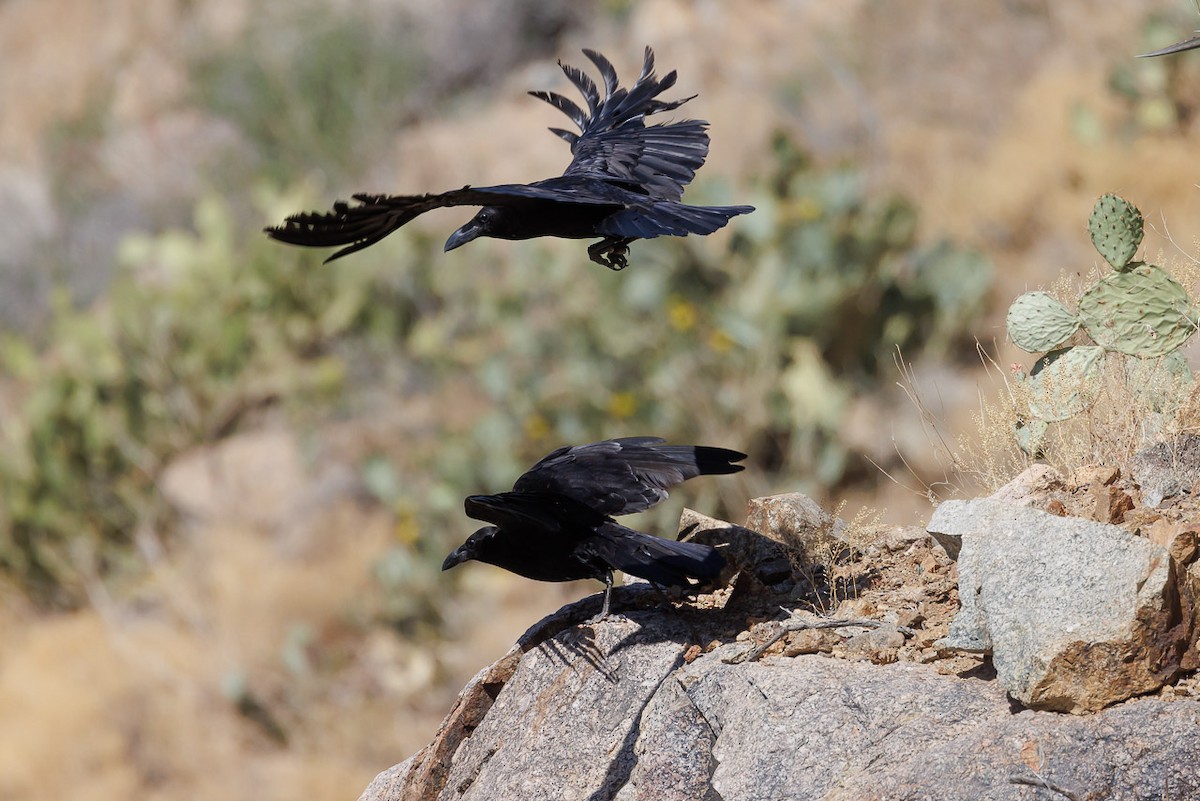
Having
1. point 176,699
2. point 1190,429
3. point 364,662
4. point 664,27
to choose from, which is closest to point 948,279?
point 364,662

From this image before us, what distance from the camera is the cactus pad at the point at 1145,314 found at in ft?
14.7

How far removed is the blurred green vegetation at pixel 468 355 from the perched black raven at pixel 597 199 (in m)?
5.70

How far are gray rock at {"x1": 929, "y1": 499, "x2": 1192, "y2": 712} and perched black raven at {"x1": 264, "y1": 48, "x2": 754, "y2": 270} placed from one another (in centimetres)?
122

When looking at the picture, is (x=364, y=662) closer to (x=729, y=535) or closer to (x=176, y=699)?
(x=176, y=699)

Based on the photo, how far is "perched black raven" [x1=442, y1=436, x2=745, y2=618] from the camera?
13.2 feet

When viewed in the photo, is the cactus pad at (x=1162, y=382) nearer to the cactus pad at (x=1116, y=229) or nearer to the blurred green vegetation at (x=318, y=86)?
the cactus pad at (x=1116, y=229)

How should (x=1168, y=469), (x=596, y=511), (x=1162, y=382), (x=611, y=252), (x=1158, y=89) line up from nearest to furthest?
(x=1168, y=469)
(x=596, y=511)
(x=1162, y=382)
(x=611, y=252)
(x=1158, y=89)

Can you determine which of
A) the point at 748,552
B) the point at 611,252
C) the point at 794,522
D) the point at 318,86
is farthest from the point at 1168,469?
the point at 318,86

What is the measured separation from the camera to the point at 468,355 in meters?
15.3

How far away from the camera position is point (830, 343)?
11.8 metres

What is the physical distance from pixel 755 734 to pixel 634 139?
257 cm

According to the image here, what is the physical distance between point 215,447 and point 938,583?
547 inches

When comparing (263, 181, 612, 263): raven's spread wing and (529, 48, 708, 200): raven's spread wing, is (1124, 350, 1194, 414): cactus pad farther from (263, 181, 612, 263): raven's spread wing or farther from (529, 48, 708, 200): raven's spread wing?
(263, 181, 612, 263): raven's spread wing

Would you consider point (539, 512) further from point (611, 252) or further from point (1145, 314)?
point (1145, 314)
